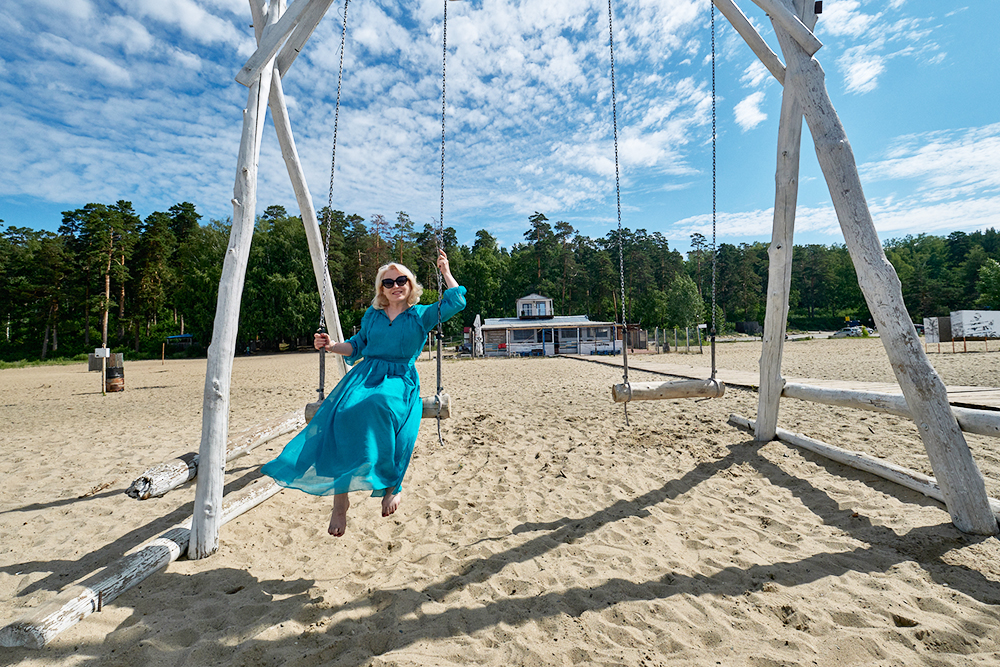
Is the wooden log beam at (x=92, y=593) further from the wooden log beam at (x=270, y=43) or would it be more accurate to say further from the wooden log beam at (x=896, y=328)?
the wooden log beam at (x=896, y=328)

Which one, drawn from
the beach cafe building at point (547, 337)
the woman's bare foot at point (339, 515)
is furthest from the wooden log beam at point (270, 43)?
the beach cafe building at point (547, 337)

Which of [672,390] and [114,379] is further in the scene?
[114,379]

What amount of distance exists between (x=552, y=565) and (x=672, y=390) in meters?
2.40

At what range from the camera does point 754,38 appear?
13.8 ft

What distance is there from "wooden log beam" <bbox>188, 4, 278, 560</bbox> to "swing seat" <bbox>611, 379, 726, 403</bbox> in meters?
3.33

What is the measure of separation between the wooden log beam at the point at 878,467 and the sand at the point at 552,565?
89 mm

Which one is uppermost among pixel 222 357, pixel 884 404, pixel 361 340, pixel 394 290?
pixel 394 290

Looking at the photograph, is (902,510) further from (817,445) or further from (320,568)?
(320,568)

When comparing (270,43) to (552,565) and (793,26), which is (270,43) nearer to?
(793,26)

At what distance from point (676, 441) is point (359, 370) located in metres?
4.09

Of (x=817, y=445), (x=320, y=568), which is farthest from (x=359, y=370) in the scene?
(x=817, y=445)

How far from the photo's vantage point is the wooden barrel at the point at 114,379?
13.6 metres

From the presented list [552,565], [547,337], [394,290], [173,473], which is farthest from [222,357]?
[547,337]

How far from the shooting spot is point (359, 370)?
3039 mm
